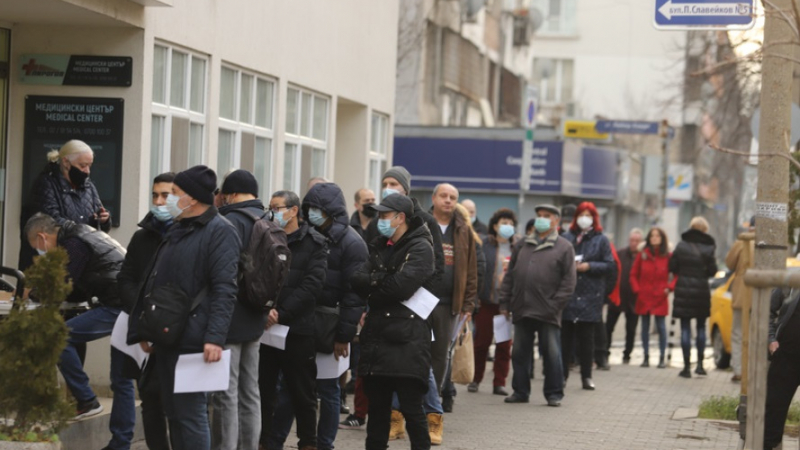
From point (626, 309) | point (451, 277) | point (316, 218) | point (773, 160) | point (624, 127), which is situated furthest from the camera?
point (624, 127)

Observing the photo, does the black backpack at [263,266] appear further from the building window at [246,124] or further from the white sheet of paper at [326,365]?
the building window at [246,124]

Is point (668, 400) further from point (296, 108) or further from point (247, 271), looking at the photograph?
point (247, 271)

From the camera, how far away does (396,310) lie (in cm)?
1009

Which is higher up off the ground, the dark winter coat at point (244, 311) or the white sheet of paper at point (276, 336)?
the dark winter coat at point (244, 311)

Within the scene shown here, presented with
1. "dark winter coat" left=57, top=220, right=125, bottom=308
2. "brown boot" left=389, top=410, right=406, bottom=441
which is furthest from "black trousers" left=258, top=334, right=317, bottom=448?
"brown boot" left=389, top=410, right=406, bottom=441

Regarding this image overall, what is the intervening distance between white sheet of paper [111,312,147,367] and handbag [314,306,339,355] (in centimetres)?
155

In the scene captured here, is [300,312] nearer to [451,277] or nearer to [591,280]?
[451,277]

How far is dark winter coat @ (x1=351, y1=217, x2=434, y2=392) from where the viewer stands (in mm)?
9961

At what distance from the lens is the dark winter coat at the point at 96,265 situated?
1007 cm

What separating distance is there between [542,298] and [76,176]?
18.1ft

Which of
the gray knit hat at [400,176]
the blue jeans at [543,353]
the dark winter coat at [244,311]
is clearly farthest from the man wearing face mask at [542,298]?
the dark winter coat at [244,311]

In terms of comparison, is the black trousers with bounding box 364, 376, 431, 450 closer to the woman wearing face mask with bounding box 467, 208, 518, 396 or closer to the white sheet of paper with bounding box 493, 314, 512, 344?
the white sheet of paper with bounding box 493, 314, 512, 344

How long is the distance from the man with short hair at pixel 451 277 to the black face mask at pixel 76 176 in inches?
123

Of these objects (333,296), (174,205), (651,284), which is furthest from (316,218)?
Result: (651,284)
